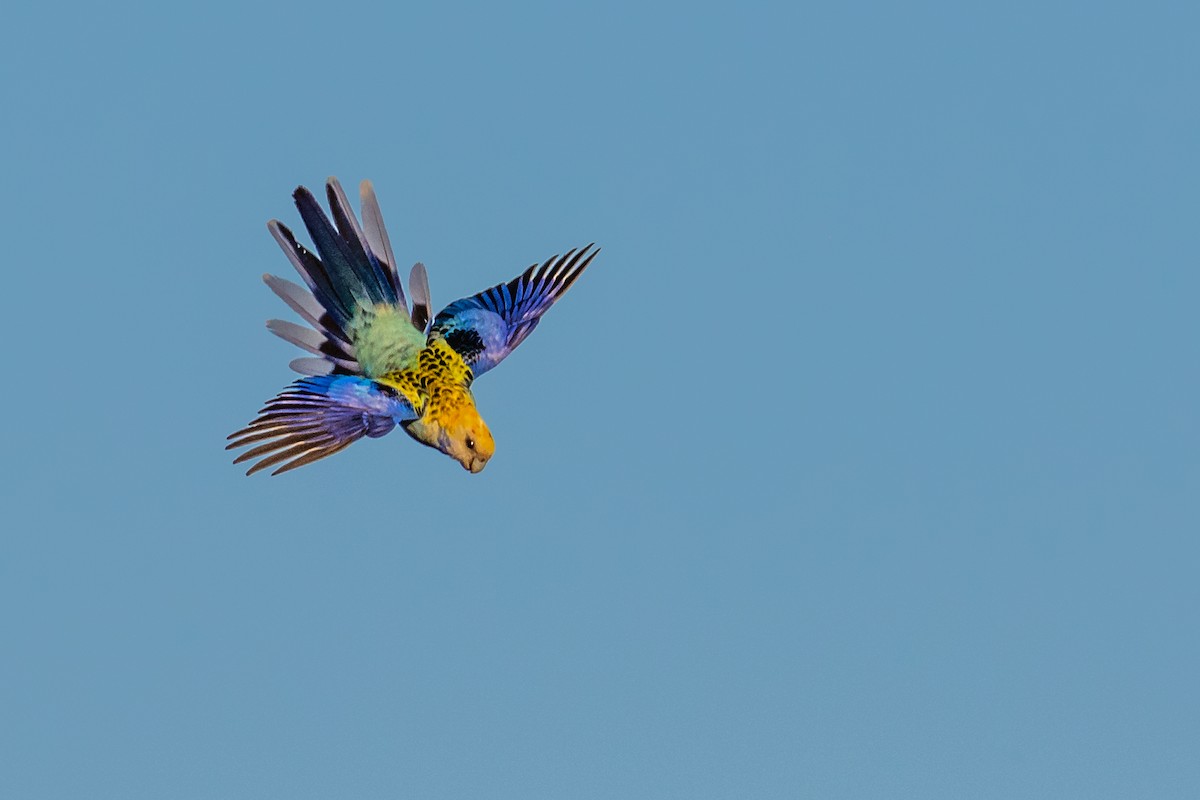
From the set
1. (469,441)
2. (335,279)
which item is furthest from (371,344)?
(469,441)

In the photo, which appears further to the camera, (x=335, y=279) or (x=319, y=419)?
(x=335, y=279)

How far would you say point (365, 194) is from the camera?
32719mm

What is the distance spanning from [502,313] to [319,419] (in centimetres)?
464

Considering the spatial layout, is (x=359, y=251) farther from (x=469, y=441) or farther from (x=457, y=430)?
(x=469, y=441)

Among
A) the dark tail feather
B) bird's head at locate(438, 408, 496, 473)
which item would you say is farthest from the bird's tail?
bird's head at locate(438, 408, 496, 473)

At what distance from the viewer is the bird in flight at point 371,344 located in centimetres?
3044

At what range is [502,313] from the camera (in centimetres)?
3403

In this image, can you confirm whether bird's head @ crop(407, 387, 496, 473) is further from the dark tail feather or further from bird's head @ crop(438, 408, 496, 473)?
the dark tail feather

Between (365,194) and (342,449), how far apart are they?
15.2 feet

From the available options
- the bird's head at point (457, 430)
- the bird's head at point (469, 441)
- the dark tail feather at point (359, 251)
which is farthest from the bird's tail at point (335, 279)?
the bird's head at point (469, 441)

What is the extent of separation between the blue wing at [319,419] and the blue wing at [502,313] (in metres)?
2.22

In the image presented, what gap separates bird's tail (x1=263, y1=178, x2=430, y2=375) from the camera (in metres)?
32.4

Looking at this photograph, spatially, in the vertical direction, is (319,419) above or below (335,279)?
below

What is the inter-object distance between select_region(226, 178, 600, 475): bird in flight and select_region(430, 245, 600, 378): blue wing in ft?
0.05
